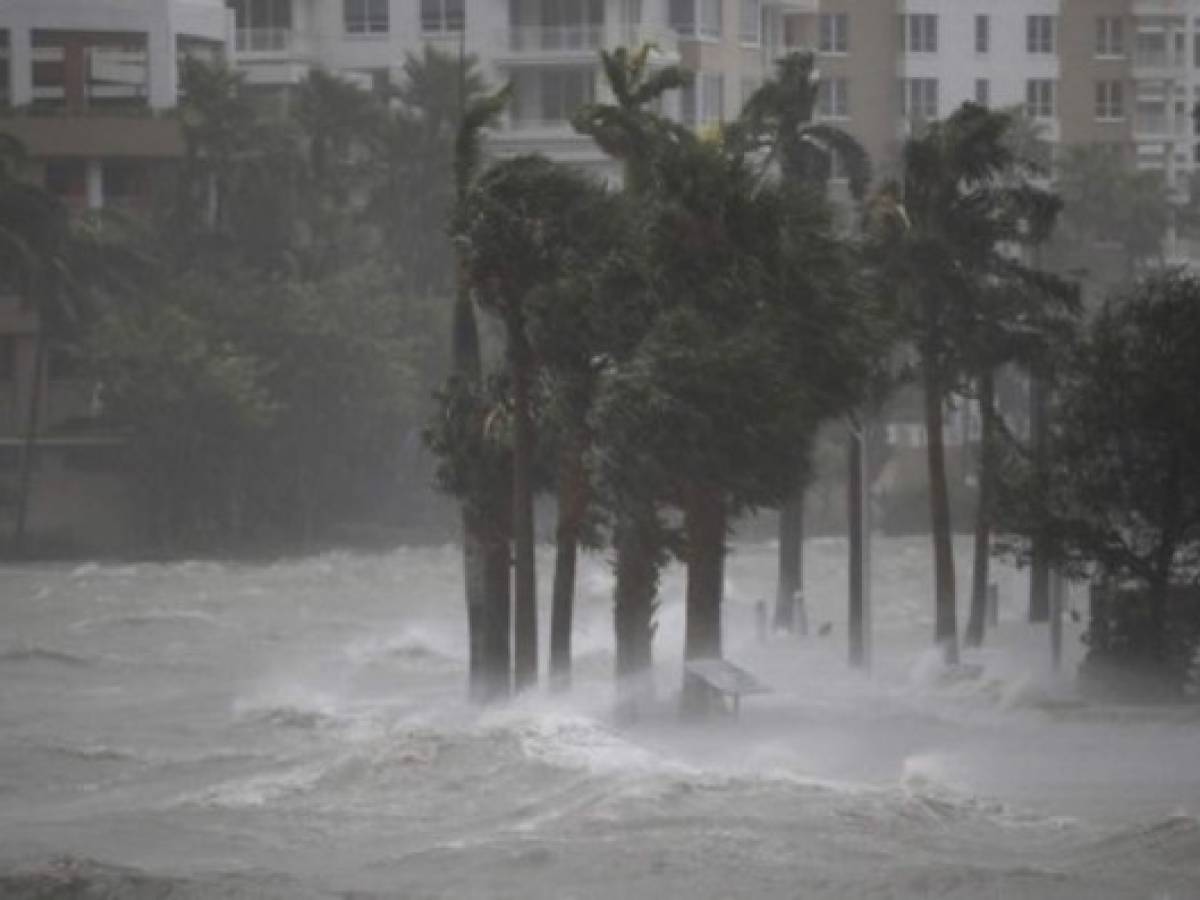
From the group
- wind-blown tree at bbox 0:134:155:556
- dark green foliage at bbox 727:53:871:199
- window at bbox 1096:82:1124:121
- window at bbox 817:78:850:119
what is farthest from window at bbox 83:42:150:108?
window at bbox 1096:82:1124:121

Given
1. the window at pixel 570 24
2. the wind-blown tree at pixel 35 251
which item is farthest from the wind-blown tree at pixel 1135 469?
the window at pixel 570 24

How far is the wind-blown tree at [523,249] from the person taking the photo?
44.0m

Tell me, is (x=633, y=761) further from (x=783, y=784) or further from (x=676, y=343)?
(x=676, y=343)

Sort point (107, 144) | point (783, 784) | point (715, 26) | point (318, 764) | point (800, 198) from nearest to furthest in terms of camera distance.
Result: point (783, 784) → point (318, 764) → point (800, 198) → point (107, 144) → point (715, 26)

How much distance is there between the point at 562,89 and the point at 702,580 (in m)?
60.1

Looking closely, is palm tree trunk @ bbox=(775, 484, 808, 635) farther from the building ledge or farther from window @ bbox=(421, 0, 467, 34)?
window @ bbox=(421, 0, 467, 34)

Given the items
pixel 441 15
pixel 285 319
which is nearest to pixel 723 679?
pixel 285 319

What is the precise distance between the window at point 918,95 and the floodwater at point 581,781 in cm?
5924

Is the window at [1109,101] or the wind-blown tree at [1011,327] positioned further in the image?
the window at [1109,101]

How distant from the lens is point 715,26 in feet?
340

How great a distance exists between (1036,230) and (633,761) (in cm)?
1643

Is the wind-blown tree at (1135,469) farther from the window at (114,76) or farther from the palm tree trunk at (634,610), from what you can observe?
the window at (114,76)

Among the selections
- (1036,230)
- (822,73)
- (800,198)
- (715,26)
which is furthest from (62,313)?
(800,198)

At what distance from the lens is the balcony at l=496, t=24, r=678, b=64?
335 ft
